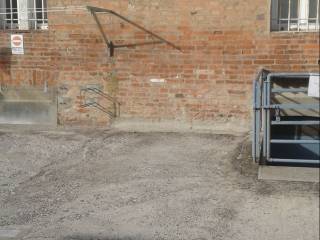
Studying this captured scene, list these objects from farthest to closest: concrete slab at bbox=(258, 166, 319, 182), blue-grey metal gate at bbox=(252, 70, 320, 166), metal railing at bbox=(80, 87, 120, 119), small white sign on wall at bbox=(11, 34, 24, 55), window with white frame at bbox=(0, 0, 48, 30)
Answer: window with white frame at bbox=(0, 0, 48, 30), small white sign on wall at bbox=(11, 34, 24, 55), metal railing at bbox=(80, 87, 120, 119), blue-grey metal gate at bbox=(252, 70, 320, 166), concrete slab at bbox=(258, 166, 319, 182)

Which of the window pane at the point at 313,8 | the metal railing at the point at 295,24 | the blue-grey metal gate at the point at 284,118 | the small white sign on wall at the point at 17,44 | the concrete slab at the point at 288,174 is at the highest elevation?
the window pane at the point at 313,8

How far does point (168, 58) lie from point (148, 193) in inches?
117

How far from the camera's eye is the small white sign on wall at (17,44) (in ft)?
27.6

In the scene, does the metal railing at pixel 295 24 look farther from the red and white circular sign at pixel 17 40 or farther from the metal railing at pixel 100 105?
the red and white circular sign at pixel 17 40

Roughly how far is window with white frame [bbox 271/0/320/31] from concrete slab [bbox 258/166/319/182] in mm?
2535

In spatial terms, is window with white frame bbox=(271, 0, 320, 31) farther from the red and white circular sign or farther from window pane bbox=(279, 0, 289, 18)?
the red and white circular sign

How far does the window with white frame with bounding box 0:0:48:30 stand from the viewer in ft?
27.9

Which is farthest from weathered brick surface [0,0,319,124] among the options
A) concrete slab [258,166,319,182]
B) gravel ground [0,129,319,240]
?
concrete slab [258,166,319,182]

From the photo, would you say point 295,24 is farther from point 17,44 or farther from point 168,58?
point 17,44

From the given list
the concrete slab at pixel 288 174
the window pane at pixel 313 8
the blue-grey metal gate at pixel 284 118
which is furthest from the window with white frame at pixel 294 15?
the concrete slab at pixel 288 174

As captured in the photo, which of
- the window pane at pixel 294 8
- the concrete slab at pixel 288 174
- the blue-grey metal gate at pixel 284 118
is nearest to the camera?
the concrete slab at pixel 288 174

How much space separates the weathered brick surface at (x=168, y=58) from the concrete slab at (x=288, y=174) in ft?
6.34

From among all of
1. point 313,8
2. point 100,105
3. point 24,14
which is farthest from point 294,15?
point 24,14

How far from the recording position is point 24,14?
8.57 m
